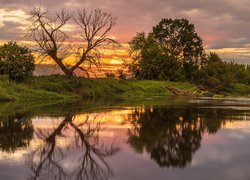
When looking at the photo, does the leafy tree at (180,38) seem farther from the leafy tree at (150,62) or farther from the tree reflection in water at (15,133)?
the tree reflection in water at (15,133)

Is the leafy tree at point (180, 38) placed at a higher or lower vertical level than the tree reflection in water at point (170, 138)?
higher

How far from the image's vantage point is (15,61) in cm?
4112

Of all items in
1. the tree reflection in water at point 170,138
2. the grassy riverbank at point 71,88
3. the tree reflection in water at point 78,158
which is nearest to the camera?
the tree reflection in water at point 78,158

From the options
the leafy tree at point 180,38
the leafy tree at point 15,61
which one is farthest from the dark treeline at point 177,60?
the leafy tree at point 15,61

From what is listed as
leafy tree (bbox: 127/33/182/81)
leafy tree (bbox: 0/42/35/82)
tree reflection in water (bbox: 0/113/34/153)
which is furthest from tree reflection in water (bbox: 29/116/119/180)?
leafy tree (bbox: 127/33/182/81)

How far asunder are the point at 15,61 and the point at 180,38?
2218 inches

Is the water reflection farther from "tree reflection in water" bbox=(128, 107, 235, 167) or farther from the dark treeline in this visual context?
the dark treeline

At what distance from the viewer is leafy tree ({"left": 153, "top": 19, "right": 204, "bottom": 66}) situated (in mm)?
92188

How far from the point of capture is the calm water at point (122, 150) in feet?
29.9

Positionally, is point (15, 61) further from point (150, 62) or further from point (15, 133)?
point (150, 62)

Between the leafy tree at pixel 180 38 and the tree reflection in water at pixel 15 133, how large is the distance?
74.5 metres

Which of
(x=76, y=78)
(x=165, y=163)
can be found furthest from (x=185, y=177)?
(x=76, y=78)

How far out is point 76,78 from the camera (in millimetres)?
47875

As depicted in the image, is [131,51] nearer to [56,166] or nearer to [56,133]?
[56,133]
